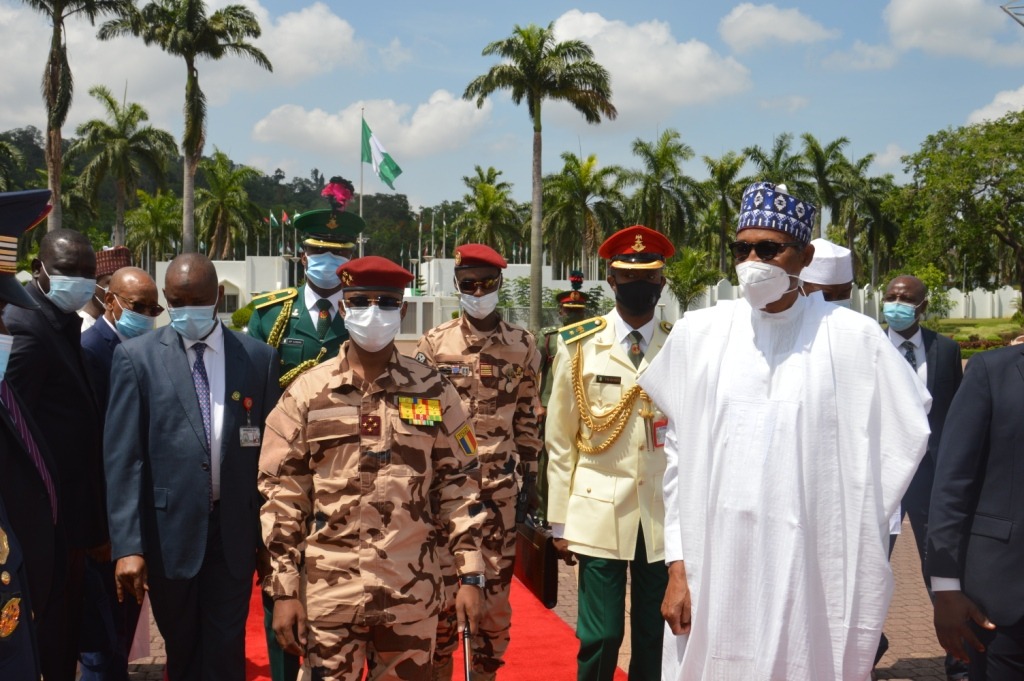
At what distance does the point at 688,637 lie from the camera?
332cm

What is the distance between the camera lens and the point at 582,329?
4.89 meters

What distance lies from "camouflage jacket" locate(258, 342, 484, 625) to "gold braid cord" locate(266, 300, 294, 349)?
182 cm

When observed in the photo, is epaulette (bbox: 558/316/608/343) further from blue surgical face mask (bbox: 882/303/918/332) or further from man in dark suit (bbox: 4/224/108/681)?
man in dark suit (bbox: 4/224/108/681)

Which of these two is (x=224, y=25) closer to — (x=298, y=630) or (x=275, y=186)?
(x=298, y=630)

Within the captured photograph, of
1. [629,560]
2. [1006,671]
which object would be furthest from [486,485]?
[1006,671]

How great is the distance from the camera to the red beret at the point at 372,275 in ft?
11.6

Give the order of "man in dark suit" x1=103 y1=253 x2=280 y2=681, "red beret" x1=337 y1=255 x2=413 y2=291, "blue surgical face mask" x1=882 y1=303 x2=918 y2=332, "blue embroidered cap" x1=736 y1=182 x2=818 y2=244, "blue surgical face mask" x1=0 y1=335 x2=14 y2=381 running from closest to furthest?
"blue surgical face mask" x1=0 y1=335 x2=14 y2=381, "blue embroidered cap" x1=736 y1=182 x2=818 y2=244, "red beret" x1=337 y1=255 x2=413 y2=291, "man in dark suit" x1=103 y1=253 x2=280 y2=681, "blue surgical face mask" x1=882 y1=303 x2=918 y2=332

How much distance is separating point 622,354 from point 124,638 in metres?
3.03

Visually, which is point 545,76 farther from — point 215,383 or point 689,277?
point 215,383

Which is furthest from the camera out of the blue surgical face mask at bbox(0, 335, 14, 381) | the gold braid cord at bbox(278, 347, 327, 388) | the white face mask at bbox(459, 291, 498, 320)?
the white face mask at bbox(459, 291, 498, 320)

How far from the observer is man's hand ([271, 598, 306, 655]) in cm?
324

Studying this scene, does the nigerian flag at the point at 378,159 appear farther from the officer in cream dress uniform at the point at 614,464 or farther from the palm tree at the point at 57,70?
the officer in cream dress uniform at the point at 614,464

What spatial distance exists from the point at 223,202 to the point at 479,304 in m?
52.3

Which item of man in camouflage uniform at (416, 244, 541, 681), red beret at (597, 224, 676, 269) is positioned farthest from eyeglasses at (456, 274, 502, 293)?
red beret at (597, 224, 676, 269)
